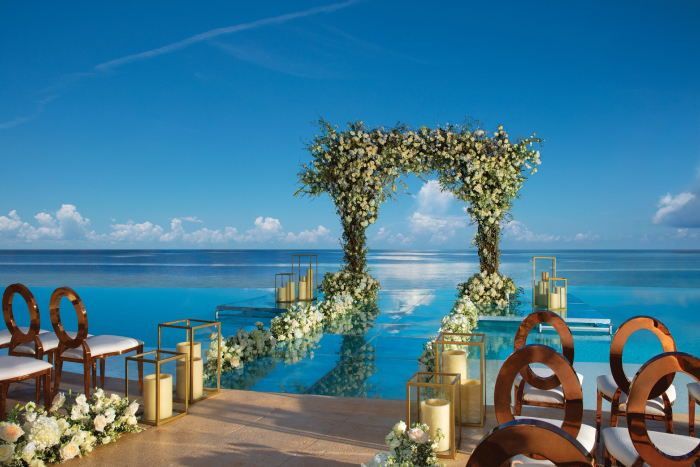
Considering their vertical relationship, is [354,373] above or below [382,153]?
below

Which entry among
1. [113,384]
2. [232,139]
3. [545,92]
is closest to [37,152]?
[232,139]

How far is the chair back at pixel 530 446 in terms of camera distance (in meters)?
1.31

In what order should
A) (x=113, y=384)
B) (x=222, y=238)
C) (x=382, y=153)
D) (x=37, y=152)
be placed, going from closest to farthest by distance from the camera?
(x=113, y=384), (x=382, y=153), (x=37, y=152), (x=222, y=238)

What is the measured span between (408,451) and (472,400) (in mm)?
1028

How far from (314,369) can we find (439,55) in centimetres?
1374

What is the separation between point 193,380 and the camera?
12.5 ft

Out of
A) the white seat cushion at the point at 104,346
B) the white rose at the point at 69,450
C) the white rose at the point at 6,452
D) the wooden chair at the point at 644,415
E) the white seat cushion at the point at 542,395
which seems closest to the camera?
the wooden chair at the point at 644,415

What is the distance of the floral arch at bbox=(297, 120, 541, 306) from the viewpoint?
26.9ft

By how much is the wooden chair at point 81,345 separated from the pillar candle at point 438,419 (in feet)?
6.97

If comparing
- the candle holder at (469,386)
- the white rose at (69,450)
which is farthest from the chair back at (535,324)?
the white rose at (69,450)

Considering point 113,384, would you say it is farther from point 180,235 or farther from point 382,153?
point 180,235

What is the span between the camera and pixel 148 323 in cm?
1058

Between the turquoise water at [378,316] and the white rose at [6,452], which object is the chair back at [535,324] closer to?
the turquoise water at [378,316]

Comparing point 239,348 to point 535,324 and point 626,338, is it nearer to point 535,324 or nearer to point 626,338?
point 535,324
